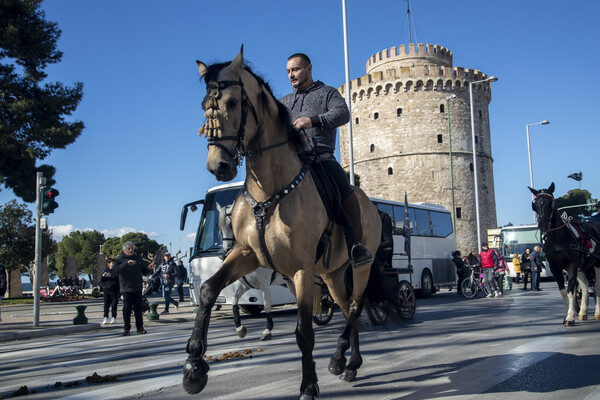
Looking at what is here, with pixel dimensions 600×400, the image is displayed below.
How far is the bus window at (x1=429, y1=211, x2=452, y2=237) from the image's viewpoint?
2361cm

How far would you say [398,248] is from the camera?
19.9 meters

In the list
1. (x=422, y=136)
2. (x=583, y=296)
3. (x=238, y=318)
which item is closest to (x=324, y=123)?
(x=238, y=318)

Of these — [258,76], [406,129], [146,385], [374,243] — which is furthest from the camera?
[406,129]

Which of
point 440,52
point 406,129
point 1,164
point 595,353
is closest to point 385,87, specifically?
point 406,129

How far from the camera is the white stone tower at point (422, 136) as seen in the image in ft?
186

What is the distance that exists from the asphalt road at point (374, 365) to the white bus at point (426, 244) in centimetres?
1016

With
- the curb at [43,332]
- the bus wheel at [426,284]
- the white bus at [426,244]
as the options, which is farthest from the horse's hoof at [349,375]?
the bus wheel at [426,284]

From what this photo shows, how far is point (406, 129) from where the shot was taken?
186ft

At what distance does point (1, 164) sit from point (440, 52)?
49008 mm

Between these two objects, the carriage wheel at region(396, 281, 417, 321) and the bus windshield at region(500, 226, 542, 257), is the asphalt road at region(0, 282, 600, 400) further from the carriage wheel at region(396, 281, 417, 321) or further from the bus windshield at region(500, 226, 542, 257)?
the bus windshield at region(500, 226, 542, 257)

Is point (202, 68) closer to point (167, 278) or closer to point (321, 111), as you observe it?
point (321, 111)

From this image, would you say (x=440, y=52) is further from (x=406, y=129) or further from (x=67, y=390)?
(x=67, y=390)

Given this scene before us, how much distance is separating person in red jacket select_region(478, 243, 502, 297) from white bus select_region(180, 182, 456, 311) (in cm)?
262

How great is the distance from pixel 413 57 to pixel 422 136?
9.61 m
